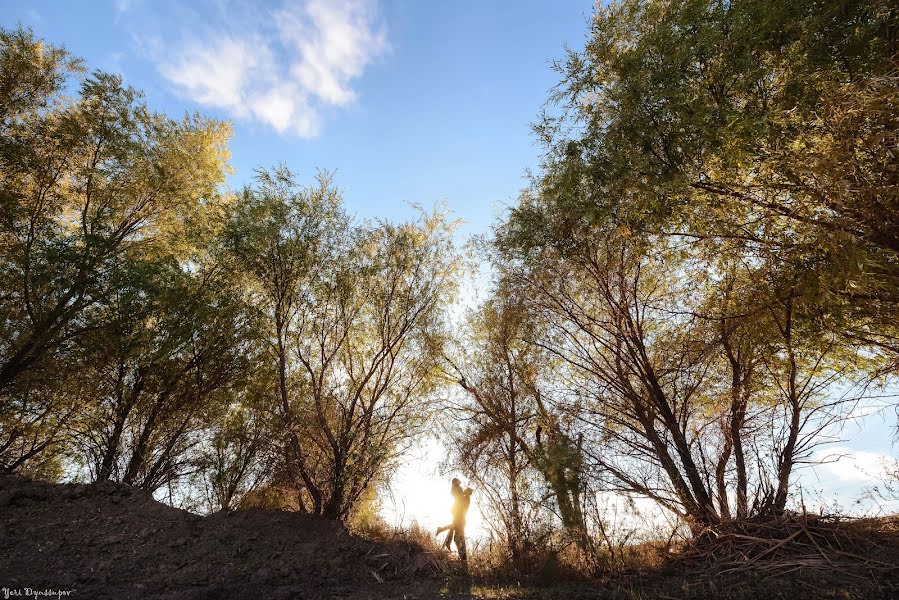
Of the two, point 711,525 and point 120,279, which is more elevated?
point 120,279

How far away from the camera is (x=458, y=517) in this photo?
6.88 metres

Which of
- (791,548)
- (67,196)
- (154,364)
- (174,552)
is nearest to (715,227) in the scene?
(791,548)

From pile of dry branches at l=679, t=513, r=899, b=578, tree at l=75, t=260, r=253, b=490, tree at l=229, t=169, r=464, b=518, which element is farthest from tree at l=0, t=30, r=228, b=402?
pile of dry branches at l=679, t=513, r=899, b=578

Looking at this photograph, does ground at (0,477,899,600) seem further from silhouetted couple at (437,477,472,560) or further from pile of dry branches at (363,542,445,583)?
silhouetted couple at (437,477,472,560)

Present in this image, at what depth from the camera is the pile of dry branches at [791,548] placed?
3.61 m

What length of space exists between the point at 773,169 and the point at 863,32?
1279 millimetres

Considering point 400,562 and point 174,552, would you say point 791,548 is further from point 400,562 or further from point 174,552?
point 174,552

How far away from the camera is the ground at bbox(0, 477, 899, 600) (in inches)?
144

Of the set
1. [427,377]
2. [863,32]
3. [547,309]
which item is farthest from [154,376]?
[863,32]

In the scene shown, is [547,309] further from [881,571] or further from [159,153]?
[159,153]

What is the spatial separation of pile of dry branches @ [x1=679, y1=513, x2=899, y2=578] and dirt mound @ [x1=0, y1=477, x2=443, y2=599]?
3.15m

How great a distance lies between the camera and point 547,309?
707 centimetres

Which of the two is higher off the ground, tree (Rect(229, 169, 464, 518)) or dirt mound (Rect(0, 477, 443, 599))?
tree (Rect(229, 169, 464, 518))

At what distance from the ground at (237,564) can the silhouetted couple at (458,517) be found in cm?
62
